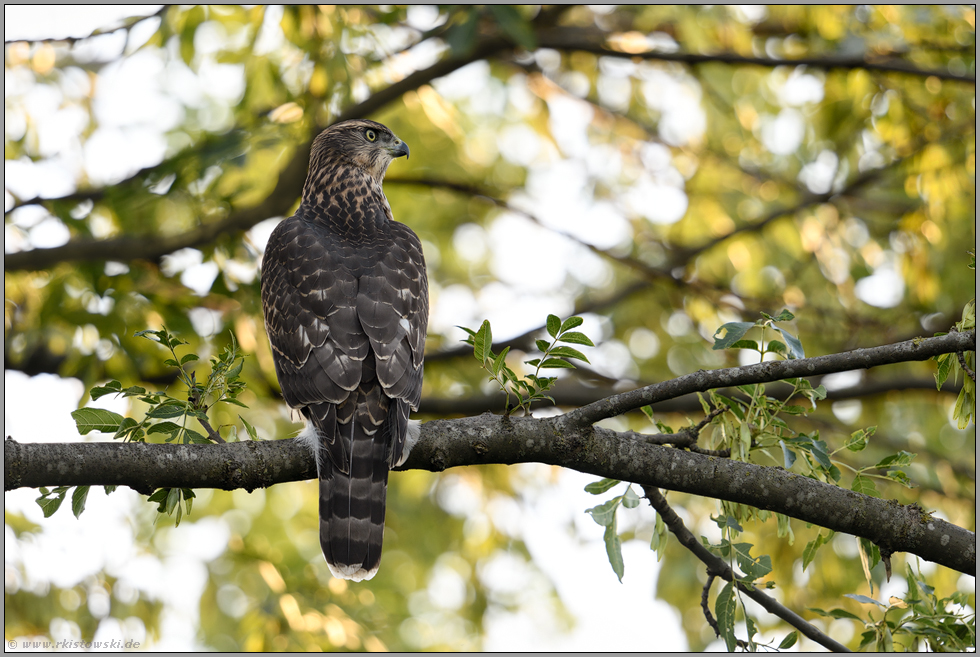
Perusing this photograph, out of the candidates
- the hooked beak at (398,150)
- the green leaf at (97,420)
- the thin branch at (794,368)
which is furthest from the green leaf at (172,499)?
the hooked beak at (398,150)

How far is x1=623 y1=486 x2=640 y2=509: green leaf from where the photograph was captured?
3.18 m

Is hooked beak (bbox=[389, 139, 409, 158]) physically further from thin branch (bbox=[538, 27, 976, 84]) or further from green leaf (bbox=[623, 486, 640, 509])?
green leaf (bbox=[623, 486, 640, 509])

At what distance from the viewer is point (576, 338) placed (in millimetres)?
2832

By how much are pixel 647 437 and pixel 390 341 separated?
4.03 ft

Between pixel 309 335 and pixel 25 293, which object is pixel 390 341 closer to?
pixel 309 335

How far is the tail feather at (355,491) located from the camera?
3348 mm

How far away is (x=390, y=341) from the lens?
Answer: 3.67 meters

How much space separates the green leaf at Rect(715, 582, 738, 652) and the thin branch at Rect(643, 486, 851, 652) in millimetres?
41

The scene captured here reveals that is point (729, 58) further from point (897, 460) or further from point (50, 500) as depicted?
point (50, 500)

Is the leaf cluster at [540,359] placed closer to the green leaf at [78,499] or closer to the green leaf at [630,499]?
the green leaf at [630,499]

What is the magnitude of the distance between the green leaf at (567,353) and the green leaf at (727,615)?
106 centimetres

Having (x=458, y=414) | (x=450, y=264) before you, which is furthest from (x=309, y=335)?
(x=450, y=264)

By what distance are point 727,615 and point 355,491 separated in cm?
150

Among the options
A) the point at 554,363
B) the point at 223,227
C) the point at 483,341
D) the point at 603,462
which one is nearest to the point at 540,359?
the point at 554,363
